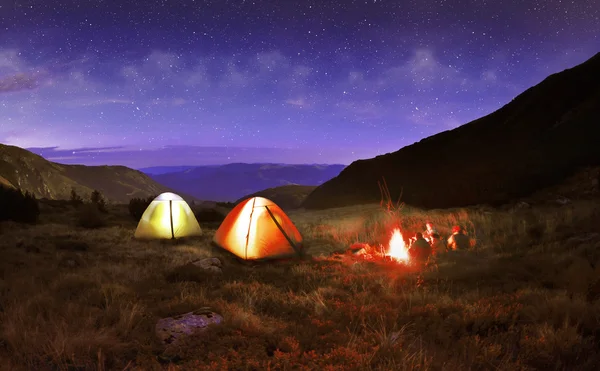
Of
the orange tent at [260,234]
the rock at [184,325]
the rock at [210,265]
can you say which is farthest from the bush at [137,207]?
the rock at [184,325]

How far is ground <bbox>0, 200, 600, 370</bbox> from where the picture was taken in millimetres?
3941

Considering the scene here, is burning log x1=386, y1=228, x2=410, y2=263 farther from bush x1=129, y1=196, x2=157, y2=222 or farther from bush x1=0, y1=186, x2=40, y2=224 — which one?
bush x1=129, y1=196, x2=157, y2=222

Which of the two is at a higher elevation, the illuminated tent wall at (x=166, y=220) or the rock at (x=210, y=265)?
the illuminated tent wall at (x=166, y=220)

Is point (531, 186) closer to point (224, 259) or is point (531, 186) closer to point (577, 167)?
point (577, 167)

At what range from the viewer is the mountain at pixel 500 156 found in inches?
1150

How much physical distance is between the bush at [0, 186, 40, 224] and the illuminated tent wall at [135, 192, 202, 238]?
24.3ft

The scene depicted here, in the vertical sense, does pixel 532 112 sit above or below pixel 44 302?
above

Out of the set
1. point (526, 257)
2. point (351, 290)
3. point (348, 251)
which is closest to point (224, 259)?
point (348, 251)

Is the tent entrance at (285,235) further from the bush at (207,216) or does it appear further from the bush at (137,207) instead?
the bush at (137,207)

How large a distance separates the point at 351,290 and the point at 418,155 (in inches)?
1992

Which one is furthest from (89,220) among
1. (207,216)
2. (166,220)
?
(207,216)

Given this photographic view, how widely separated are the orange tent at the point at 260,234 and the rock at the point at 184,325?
5.36 m

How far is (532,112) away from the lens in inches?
Answer: 1756

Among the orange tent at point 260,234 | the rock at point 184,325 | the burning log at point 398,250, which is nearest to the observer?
the rock at point 184,325
